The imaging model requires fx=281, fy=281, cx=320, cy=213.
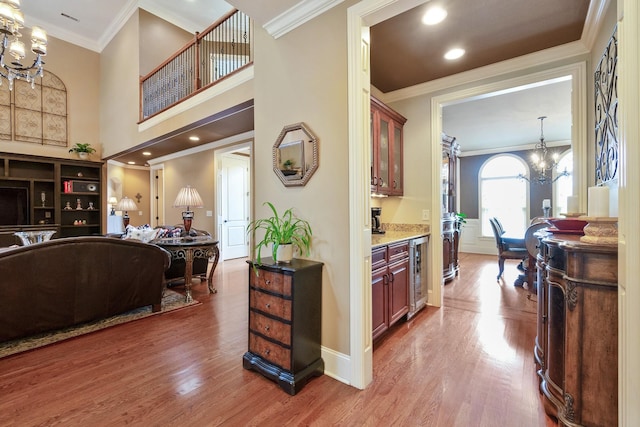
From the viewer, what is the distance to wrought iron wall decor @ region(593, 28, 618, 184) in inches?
69.6

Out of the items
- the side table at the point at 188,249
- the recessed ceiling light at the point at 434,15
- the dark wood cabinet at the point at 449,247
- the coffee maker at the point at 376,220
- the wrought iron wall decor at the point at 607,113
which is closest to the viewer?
the wrought iron wall decor at the point at 607,113

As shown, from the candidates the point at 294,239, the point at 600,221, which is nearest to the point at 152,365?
the point at 294,239

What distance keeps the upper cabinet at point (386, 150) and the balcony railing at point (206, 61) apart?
2140 millimetres

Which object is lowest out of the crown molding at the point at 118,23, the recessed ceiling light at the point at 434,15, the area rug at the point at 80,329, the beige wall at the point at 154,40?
the area rug at the point at 80,329

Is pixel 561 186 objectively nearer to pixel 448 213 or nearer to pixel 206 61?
pixel 448 213

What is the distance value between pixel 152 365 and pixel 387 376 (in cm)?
176

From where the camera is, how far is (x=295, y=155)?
2.21 m

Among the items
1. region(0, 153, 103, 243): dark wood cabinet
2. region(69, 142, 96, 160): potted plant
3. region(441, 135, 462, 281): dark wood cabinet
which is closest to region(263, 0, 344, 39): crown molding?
region(441, 135, 462, 281): dark wood cabinet

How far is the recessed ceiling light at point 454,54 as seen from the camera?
274 centimetres

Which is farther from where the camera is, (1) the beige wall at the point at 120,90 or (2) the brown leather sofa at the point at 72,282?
(1) the beige wall at the point at 120,90

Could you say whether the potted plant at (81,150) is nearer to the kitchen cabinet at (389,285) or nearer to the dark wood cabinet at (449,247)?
the kitchen cabinet at (389,285)

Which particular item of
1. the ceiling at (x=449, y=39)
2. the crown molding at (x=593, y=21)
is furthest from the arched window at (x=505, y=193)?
the crown molding at (x=593, y=21)

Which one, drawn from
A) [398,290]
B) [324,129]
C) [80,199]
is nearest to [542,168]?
[398,290]

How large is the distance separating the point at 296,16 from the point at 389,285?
7.75 ft
